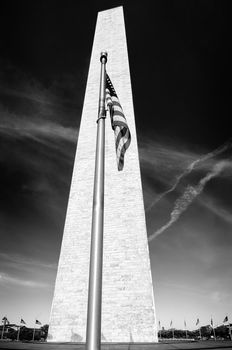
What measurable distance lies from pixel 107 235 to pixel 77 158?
480 centimetres

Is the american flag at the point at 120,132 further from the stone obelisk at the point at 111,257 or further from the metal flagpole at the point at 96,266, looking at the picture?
the stone obelisk at the point at 111,257

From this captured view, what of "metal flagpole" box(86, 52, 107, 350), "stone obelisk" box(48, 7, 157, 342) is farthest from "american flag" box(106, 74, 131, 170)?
"stone obelisk" box(48, 7, 157, 342)

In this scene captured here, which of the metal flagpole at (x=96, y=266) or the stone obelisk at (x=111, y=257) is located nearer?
the metal flagpole at (x=96, y=266)

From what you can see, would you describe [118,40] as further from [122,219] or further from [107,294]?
[107,294]

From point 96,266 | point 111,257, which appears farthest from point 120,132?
point 111,257

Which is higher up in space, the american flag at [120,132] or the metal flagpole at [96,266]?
the american flag at [120,132]

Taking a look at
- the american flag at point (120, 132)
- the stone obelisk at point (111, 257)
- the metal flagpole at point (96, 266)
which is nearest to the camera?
the metal flagpole at point (96, 266)

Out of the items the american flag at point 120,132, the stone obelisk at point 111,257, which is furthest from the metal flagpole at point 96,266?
the stone obelisk at point 111,257

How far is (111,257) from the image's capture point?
1092 centimetres

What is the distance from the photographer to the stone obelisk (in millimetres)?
9664

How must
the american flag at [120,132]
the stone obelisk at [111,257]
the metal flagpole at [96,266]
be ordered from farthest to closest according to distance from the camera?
the stone obelisk at [111,257], the american flag at [120,132], the metal flagpole at [96,266]

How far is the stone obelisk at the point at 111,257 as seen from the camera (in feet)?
31.7

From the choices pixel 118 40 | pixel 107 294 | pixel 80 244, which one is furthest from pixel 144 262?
pixel 118 40

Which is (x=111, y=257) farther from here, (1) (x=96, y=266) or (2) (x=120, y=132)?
(1) (x=96, y=266)
